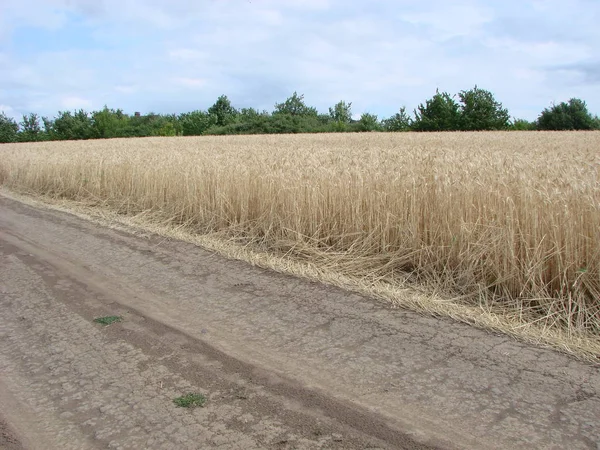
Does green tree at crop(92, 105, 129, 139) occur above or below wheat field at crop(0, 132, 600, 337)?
above

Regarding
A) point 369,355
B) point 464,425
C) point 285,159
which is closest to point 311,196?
point 285,159

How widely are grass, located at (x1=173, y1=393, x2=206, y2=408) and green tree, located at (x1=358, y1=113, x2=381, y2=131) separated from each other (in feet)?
175

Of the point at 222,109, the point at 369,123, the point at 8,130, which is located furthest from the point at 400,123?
Answer: the point at 8,130

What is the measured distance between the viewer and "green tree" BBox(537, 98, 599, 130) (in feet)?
168

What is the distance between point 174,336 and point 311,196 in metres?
3.30

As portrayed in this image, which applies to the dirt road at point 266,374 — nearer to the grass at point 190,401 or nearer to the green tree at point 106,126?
the grass at point 190,401

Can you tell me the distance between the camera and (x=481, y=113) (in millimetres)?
51625

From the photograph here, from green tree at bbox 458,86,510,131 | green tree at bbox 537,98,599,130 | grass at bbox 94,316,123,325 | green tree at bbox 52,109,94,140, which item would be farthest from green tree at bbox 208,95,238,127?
grass at bbox 94,316,123,325

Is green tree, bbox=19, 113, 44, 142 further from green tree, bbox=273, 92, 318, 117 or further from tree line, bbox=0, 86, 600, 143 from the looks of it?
green tree, bbox=273, 92, 318, 117

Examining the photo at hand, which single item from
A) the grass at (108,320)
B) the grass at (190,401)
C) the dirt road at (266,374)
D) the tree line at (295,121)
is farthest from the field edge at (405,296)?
the tree line at (295,121)

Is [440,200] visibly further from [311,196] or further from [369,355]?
[369,355]

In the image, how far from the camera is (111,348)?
4332mm

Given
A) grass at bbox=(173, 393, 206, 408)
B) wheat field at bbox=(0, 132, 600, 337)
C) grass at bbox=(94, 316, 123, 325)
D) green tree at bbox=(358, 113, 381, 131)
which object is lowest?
grass at bbox=(173, 393, 206, 408)

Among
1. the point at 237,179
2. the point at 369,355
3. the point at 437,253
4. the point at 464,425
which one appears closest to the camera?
the point at 464,425
